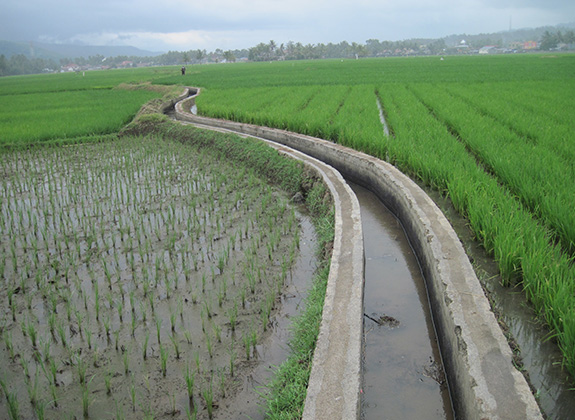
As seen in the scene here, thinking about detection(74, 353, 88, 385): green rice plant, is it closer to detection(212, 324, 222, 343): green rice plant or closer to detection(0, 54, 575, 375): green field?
detection(212, 324, 222, 343): green rice plant

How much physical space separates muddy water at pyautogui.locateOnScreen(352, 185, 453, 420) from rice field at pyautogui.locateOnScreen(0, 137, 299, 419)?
77 cm

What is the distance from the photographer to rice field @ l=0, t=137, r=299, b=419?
2.69m

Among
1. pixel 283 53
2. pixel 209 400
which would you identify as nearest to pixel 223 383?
pixel 209 400

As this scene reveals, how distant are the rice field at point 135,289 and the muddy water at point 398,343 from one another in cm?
77

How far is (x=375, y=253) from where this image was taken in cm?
461

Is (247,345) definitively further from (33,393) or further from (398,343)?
(33,393)

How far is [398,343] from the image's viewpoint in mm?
3121

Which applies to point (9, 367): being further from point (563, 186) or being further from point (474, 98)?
point (474, 98)

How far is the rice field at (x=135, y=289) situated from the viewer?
2.69 m

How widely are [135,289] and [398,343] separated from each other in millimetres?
2168

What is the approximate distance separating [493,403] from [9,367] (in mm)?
2841

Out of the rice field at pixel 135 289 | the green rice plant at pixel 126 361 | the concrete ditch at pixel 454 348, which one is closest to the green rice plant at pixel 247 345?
the rice field at pixel 135 289

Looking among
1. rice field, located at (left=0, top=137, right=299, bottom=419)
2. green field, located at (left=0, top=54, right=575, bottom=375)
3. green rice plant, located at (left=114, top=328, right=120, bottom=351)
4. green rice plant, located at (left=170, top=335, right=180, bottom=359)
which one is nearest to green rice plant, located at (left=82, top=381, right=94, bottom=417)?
rice field, located at (left=0, top=137, right=299, bottom=419)

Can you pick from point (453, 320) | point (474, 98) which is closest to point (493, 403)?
point (453, 320)
